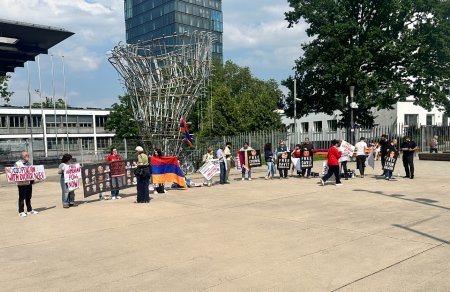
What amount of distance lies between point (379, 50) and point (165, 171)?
83.7ft

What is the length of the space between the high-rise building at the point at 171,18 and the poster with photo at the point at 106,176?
78.5m

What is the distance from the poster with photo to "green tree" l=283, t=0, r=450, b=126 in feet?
73.9

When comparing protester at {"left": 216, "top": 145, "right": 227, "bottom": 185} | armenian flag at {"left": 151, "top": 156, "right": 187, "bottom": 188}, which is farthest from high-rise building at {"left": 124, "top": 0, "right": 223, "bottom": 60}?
armenian flag at {"left": 151, "top": 156, "right": 187, "bottom": 188}

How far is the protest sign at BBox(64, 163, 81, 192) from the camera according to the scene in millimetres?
12788

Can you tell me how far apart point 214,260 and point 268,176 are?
42.1 ft

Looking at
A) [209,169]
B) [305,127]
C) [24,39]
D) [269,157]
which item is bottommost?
[209,169]

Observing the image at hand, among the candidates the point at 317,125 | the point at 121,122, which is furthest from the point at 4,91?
the point at 317,125

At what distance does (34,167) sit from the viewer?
39.7 feet

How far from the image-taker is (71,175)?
13000 mm

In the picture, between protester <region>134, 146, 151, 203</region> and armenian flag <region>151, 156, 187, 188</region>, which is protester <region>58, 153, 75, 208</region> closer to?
protester <region>134, 146, 151, 203</region>

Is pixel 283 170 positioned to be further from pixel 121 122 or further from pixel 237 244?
pixel 121 122

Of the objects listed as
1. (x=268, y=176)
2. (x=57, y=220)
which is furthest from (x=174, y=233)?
(x=268, y=176)

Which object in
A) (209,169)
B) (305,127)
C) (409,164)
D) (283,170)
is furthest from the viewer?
(305,127)

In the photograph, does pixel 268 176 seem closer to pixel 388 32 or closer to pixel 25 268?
pixel 25 268
